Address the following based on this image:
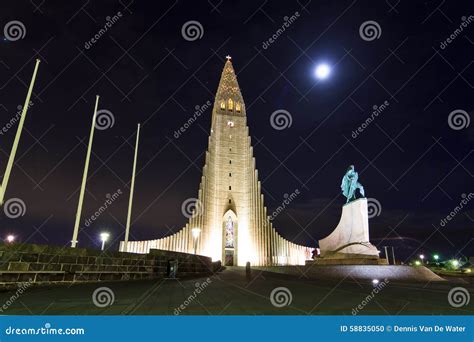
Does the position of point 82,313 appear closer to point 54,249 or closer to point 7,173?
point 54,249

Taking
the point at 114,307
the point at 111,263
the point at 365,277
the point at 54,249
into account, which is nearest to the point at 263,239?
the point at 365,277

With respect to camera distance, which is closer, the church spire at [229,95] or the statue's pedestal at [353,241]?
the statue's pedestal at [353,241]

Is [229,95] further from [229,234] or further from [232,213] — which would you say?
[229,234]

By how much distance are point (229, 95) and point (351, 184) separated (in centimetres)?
2604

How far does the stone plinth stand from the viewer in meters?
17.5

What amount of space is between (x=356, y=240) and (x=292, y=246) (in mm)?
18692

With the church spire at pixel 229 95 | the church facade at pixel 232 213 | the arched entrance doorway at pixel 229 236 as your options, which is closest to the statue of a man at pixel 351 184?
the church facade at pixel 232 213

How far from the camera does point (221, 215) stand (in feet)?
117

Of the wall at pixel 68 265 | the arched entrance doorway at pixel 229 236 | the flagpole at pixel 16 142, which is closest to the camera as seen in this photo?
the wall at pixel 68 265

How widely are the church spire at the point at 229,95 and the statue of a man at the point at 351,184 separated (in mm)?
22824

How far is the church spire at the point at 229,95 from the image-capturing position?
132 feet

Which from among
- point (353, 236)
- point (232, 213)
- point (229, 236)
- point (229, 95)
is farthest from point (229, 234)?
point (353, 236)

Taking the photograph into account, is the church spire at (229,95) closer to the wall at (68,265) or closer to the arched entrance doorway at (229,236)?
the arched entrance doorway at (229,236)

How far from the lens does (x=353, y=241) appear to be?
728 inches
